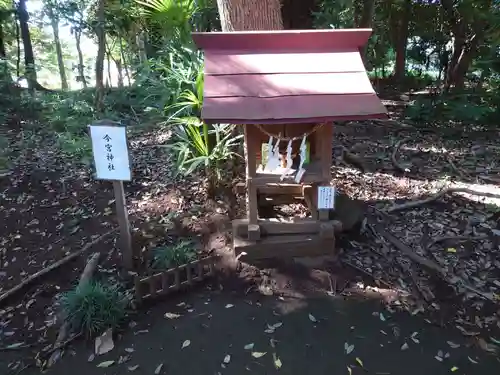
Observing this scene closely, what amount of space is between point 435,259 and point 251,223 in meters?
1.54

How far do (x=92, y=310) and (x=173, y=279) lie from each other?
63 centimetres

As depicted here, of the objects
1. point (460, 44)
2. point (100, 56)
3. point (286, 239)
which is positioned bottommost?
point (286, 239)

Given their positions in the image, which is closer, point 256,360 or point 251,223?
point 256,360

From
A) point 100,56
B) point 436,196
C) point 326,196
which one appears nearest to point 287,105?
point 326,196

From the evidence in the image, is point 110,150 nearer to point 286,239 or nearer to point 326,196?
point 286,239

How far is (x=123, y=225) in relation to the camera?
3.09 metres

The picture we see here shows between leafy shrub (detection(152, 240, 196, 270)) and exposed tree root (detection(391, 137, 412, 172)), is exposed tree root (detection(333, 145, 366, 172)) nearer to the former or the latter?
exposed tree root (detection(391, 137, 412, 172))

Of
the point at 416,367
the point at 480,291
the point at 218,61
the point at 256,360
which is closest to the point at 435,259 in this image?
the point at 480,291

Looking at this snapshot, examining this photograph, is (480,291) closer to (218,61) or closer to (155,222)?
(218,61)

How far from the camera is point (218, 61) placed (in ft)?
9.05

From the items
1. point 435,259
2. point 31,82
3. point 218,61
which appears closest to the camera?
point 218,61

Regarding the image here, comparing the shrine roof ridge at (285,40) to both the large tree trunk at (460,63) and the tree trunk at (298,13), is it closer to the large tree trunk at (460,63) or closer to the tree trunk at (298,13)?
the tree trunk at (298,13)

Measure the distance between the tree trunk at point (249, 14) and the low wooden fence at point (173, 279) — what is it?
7.12 feet

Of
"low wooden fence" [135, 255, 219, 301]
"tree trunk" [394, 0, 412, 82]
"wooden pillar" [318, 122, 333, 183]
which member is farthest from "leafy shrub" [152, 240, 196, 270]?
A: "tree trunk" [394, 0, 412, 82]
